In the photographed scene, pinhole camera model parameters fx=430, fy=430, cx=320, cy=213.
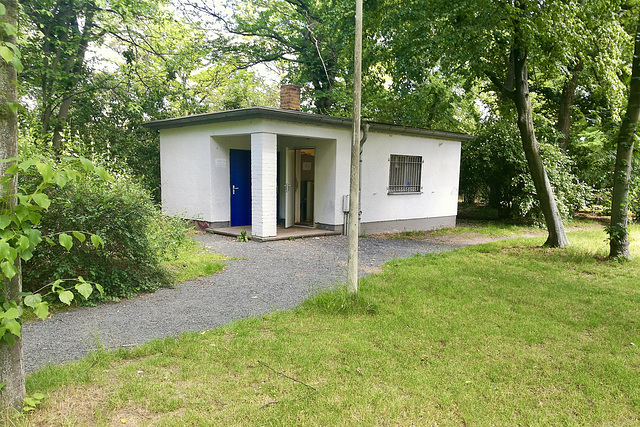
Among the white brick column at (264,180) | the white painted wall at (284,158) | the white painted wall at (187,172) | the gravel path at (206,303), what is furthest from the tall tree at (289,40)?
the gravel path at (206,303)

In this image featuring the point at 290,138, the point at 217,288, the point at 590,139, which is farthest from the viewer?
the point at 590,139

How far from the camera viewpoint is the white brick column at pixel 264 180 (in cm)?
900

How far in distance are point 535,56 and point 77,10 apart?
471 inches

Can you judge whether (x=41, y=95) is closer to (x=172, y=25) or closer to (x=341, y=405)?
(x=172, y=25)

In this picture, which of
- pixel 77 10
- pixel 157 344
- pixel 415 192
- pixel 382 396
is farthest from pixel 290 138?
pixel 382 396

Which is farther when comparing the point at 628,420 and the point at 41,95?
the point at 41,95

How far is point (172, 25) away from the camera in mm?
16219

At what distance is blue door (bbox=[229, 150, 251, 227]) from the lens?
429 inches

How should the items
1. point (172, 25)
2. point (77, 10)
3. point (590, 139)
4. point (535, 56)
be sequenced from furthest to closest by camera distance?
point (172, 25) < point (590, 139) < point (77, 10) < point (535, 56)

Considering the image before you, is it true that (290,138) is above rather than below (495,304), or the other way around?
above

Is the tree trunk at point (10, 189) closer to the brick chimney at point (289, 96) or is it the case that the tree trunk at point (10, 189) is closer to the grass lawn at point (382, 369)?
the grass lawn at point (382, 369)

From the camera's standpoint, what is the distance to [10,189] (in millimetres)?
2180

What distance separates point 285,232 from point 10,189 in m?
8.06

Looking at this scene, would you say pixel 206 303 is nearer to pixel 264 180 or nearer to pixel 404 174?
pixel 264 180
